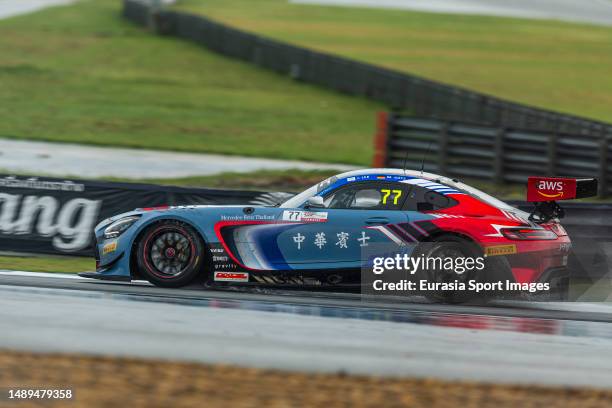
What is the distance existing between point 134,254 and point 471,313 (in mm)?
3526

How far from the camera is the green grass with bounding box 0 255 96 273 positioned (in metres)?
11.8

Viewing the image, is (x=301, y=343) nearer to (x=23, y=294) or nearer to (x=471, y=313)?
(x=471, y=313)

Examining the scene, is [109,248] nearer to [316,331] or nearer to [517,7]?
[316,331]

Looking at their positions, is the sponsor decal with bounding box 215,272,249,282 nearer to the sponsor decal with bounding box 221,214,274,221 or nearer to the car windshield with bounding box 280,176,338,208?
the sponsor decal with bounding box 221,214,274,221

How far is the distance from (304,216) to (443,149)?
9.97 metres

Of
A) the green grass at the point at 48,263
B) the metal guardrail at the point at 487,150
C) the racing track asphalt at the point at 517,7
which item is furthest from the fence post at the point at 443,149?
the racing track asphalt at the point at 517,7

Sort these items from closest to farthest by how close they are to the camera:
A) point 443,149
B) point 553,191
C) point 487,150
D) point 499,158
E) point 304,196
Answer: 1. point 553,191
2. point 304,196
3. point 499,158
4. point 487,150
5. point 443,149

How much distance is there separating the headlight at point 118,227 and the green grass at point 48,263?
157 cm

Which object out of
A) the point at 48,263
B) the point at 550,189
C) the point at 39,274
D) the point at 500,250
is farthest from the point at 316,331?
the point at 48,263

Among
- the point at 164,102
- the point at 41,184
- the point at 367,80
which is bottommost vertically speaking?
the point at 41,184

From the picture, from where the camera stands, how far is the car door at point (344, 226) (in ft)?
32.2

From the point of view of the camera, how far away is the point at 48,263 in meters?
12.5

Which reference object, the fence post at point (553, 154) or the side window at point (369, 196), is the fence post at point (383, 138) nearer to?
the fence post at point (553, 154)

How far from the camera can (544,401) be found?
6391 mm
